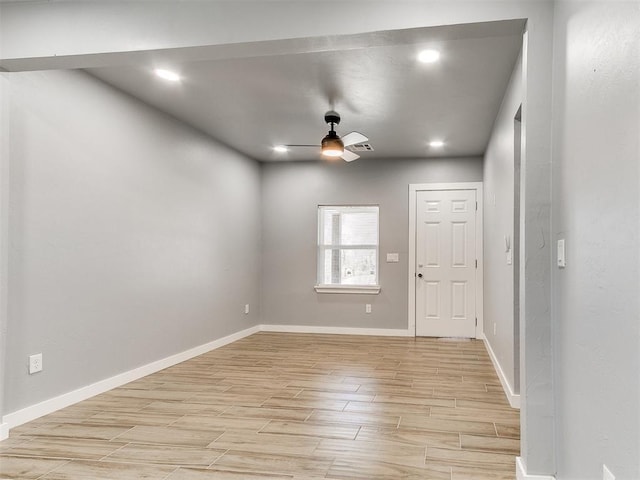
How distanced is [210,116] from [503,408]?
12.3 ft

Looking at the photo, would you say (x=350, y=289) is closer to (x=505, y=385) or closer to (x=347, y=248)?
(x=347, y=248)

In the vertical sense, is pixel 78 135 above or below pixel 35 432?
above

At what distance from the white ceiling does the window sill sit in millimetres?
2177

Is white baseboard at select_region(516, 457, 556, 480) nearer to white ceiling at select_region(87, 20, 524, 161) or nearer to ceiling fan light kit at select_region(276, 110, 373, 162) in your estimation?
white ceiling at select_region(87, 20, 524, 161)

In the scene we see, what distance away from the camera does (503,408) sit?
3615 mm

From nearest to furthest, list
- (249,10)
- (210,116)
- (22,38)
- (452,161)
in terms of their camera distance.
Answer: (249,10)
(22,38)
(210,116)
(452,161)

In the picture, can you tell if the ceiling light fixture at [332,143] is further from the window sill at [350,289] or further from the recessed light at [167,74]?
the window sill at [350,289]

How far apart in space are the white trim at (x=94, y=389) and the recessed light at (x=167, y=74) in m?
2.44

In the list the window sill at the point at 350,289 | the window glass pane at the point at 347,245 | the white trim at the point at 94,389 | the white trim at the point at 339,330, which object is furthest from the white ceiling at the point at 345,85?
the white trim at the point at 339,330

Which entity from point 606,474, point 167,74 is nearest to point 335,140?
point 167,74

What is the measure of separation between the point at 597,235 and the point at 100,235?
138 inches

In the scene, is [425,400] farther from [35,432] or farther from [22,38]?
[22,38]

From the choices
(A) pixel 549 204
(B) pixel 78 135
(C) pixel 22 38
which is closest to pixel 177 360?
(B) pixel 78 135

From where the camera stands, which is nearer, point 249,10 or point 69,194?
point 249,10
